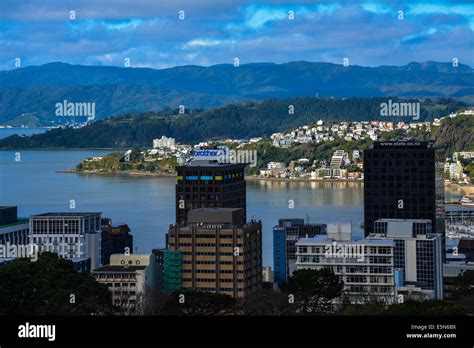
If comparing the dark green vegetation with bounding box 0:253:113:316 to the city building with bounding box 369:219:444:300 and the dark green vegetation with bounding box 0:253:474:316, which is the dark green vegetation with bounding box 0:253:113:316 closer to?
the dark green vegetation with bounding box 0:253:474:316

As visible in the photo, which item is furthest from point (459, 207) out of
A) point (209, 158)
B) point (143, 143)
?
point (143, 143)

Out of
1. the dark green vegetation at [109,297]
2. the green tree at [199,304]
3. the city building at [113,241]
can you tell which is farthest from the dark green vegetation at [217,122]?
the green tree at [199,304]

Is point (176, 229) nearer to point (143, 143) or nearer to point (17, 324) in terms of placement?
point (17, 324)

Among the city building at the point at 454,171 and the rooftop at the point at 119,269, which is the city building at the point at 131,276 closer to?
the rooftop at the point at 119,269

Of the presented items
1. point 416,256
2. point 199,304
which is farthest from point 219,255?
point 199,304

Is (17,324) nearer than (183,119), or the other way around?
(17,324)

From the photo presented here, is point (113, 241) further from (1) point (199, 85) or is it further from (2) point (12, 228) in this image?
(1) point (199, 85)

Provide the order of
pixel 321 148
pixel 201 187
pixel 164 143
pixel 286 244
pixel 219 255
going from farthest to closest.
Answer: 1. pixel 164 143
2. pixel 321 148
3. pixel 201 187
4. pixel 286 244
5. pixel 219 255
